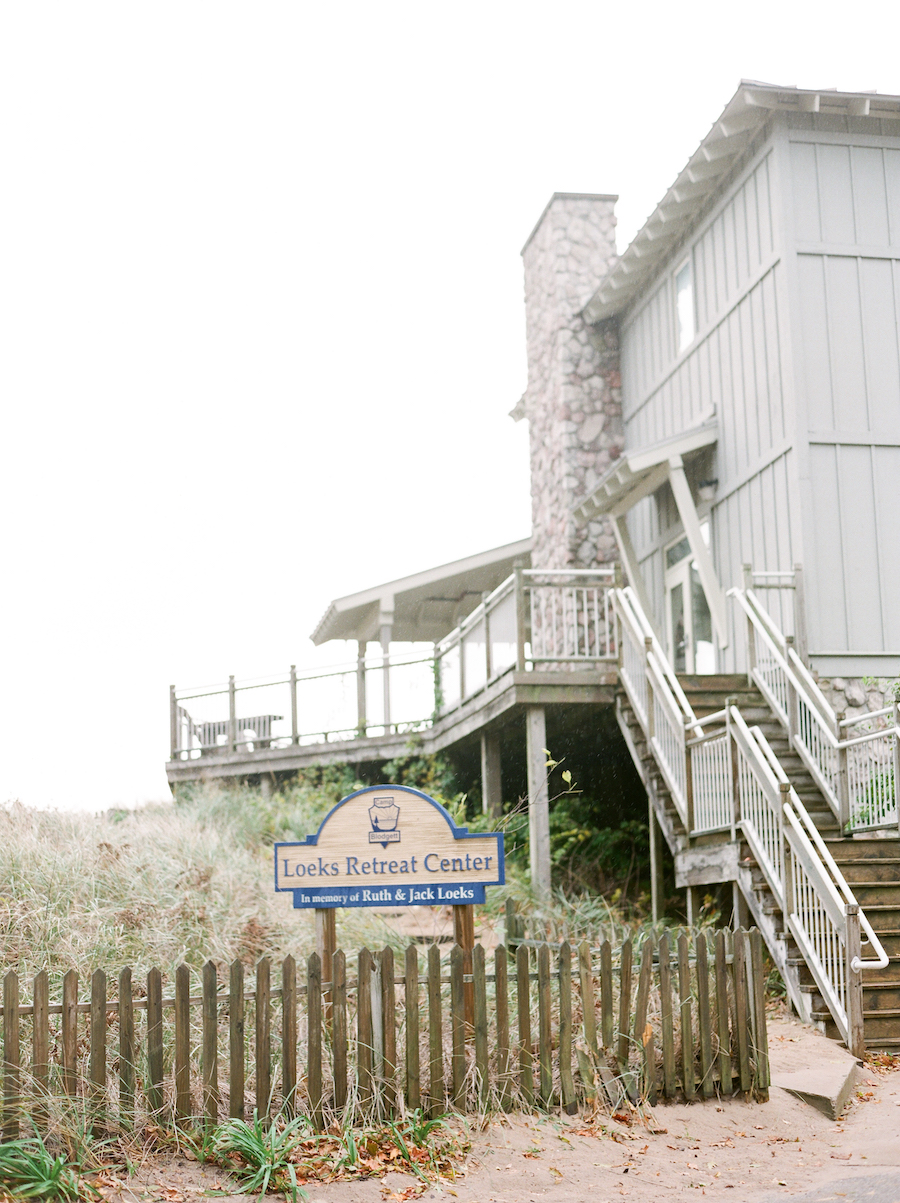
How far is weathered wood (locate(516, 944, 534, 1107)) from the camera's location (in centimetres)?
670

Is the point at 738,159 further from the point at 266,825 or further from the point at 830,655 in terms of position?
the point at 266,825

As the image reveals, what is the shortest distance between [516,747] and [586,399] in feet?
17.8

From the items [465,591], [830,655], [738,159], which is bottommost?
[830,655]

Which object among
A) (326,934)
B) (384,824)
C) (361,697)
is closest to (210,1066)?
(326,934)

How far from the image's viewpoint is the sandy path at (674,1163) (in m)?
5.66

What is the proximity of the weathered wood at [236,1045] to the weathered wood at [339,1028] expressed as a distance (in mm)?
493

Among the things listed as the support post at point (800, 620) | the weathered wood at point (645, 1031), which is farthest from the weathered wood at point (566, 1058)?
the support post at point (800, 620)

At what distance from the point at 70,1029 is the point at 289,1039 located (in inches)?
42.2

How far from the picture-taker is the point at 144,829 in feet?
39.8

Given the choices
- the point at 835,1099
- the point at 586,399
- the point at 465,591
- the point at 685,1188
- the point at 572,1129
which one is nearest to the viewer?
the point at 685,1188

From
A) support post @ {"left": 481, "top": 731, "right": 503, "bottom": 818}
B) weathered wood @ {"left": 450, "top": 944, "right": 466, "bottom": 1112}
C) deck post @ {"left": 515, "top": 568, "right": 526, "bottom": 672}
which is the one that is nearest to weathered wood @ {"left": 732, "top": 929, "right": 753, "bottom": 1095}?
weathered wood @ {"left": 450, "top": 944, "right": 466, "bottom": 1112}

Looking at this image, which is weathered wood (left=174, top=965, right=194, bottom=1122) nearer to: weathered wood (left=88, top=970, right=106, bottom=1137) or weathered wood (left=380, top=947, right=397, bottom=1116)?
weathered wood (left=88, top=970, right=106, bottom=1137)

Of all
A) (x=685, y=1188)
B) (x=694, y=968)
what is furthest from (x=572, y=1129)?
(x=694, y=968)

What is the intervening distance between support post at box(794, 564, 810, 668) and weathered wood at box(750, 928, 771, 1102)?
18.6ft
